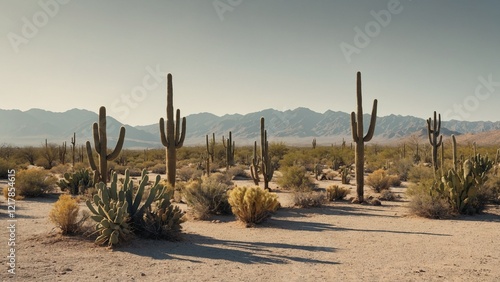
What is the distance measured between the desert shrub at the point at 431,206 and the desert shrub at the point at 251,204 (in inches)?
183

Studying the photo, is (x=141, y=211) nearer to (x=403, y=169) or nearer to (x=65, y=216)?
(x=65, y=216)

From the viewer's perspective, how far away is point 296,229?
34.1 feet

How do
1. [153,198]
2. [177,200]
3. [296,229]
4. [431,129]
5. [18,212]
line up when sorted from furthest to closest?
[431,129]
[177,200]
[18,212]
[296,229]
[153,198]

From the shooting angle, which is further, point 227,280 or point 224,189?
point 224,189

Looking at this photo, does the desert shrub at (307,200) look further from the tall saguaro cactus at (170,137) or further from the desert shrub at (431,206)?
the tall saguaro cactus at (170,137)

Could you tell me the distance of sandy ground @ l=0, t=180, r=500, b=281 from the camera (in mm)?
6410

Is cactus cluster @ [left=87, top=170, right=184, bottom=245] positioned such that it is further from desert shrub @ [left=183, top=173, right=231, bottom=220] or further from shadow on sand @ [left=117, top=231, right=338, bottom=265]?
desert shrub @ [left=183, top=173, right=231, bottom=220]

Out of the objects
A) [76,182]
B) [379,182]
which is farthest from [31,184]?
[379,182]

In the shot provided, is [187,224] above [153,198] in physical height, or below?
below

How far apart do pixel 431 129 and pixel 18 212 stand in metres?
19.2

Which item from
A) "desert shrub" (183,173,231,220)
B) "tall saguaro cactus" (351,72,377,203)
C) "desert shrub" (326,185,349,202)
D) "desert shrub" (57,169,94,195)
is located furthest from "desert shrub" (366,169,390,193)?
"desert shrub" (57,169,94,195)

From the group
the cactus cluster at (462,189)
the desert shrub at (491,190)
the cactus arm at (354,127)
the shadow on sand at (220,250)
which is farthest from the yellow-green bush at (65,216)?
the desert shrub at (491,190)

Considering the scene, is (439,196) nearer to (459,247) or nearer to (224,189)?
(459,247)

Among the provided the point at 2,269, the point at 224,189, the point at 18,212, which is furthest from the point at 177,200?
the point at 2,269
